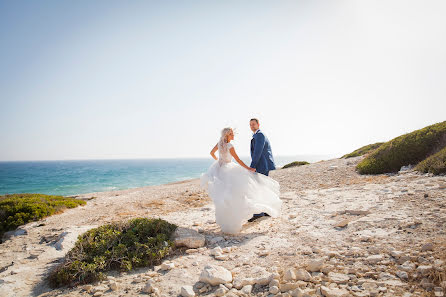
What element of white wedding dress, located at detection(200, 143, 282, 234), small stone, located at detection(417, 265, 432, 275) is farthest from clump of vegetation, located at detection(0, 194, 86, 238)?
small stone, located at detection(417, 265, 432, 275)

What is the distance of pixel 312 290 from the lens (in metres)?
3.42

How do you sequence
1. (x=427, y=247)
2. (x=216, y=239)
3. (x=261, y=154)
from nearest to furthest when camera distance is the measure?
(x=427, y=247) < (x=216, y=239) < (x=261, y=154)

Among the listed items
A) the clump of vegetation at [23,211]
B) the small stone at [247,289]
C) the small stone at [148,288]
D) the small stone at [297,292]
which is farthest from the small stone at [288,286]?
the clump of vegetation at [23,211]

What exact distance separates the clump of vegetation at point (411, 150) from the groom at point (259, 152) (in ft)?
28.6

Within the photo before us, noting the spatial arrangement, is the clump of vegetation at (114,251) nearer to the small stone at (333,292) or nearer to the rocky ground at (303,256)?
the rocky ground at (303,256)

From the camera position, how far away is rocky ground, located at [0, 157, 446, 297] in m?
3.53

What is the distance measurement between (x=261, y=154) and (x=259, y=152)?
219mm

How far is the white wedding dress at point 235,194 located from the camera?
6145mm

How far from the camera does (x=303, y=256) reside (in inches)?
181

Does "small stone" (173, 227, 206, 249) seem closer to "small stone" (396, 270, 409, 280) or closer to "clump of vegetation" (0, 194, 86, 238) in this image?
"small stone" (396, 270, 409, 280)

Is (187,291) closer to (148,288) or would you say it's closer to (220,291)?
(220,291)

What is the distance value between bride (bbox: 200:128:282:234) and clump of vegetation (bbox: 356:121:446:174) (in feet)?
30.6

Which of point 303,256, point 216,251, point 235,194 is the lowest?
point 216,251

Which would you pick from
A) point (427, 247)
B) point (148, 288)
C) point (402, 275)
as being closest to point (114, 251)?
point (148, 288)
